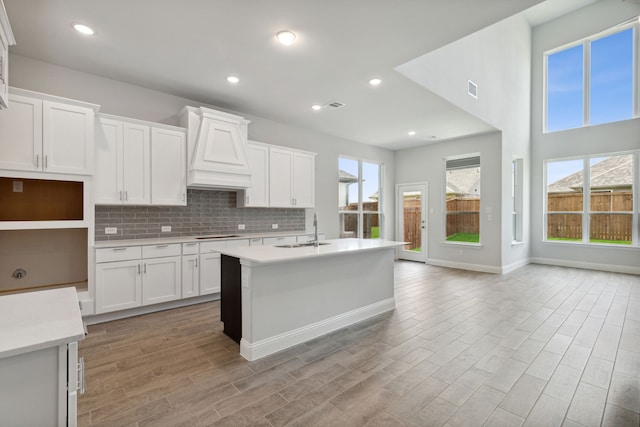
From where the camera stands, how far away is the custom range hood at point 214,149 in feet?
13.3

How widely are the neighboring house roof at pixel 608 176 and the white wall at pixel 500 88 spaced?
35.5 inches

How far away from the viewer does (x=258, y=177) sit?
490 centimetres

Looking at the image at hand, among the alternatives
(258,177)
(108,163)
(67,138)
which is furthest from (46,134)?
(258,177)

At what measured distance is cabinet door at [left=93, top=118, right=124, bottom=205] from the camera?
3.44 meters

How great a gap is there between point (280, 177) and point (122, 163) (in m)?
2.35

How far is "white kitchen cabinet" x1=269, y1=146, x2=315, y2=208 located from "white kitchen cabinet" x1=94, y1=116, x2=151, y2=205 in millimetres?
1912

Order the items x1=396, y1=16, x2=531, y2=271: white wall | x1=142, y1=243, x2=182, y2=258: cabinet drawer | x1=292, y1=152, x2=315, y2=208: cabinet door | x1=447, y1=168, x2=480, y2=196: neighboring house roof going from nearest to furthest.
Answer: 1. x1=142, y1=243, x2=182, y2=258: cabinet drawer
2. x1=396, y1=16, x2=531, y2=271: white wall
3. x1=292, y1=152, x2=315, y2=208: cabinet door
4. x1=447, y1=168, x2=480, y2=196: neighboring house roof

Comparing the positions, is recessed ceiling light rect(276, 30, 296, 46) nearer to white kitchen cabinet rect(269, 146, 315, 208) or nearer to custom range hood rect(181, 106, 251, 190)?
custom range hood rect(181, 106, 251, 190)

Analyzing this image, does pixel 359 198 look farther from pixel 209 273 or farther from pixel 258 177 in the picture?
pixel 209 273

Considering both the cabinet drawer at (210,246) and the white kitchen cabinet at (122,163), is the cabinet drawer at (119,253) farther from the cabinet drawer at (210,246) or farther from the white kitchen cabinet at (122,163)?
the cabinet drawer at (210,246)

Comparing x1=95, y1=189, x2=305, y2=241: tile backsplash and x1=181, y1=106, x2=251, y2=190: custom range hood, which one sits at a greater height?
x1=181, y1=106, x2=251, y2=190: custom range hood

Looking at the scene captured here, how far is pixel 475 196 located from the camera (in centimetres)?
668

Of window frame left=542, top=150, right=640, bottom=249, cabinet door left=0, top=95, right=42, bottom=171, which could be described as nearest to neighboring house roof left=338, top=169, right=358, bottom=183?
window frame left=542, top=150, right=640, bottom=249

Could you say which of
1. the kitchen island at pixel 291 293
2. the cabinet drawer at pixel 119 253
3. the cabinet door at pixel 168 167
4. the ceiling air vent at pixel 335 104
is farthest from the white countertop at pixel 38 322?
the ceiling air vent at pixel 335 104
